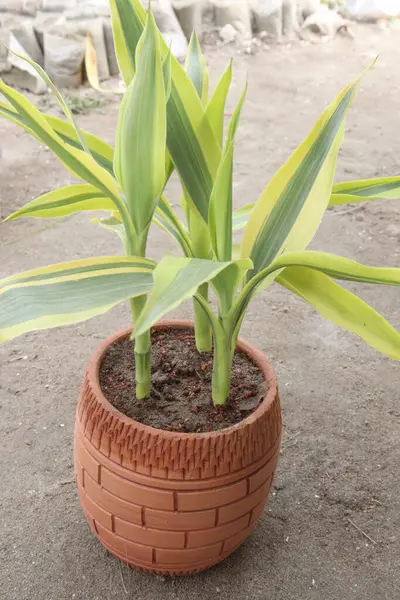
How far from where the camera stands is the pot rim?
2.97ft

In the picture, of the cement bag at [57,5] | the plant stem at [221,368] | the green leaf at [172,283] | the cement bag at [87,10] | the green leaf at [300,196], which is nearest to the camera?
the green leaf at [172,283]

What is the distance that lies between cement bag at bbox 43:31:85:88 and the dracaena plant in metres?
2.78

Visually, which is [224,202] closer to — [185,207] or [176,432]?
[185,207]

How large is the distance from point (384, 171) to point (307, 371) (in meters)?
1.43

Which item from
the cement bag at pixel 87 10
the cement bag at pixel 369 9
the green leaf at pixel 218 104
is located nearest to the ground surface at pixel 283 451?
the green leaf at pixel 218 104

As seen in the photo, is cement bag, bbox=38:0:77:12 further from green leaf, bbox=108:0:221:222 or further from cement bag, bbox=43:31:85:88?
green leaf, bbox=108:0:221:222

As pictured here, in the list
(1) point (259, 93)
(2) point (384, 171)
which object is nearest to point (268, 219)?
(2) point (384, 171)

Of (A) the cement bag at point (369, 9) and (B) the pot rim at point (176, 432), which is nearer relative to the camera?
(B) the pot rim at point (176, 432)

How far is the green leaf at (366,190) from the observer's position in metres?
0.90

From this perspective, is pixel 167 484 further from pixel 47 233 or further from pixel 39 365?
pixel 47 233

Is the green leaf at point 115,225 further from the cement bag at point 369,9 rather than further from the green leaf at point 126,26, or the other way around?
the cement bag at point 369,9

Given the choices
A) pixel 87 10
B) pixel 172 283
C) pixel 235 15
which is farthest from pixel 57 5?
pixel 172 283

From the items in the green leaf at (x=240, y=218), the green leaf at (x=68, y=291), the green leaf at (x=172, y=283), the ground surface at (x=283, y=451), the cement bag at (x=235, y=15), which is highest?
the green leaf at (x=172, y=283)

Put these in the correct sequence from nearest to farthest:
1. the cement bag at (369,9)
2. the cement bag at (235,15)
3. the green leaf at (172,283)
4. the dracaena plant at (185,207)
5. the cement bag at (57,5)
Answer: the green leaf at (172,283) → the dracaena plant at (185,207) → the cement bag at (57,5) → the cement bag at (235,15) → the cement bag at (369,9)
